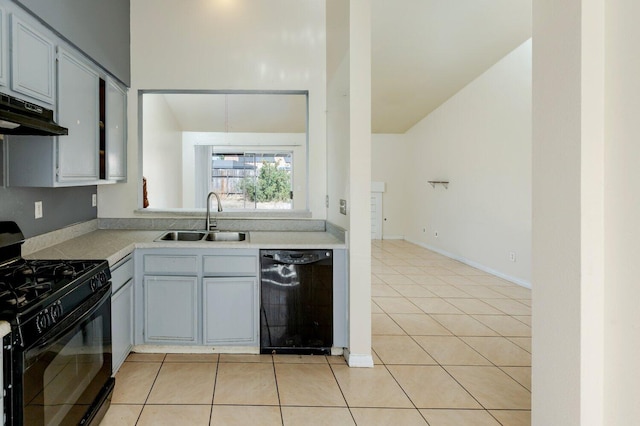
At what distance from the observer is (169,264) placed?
9.37 ft

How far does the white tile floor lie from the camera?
2164 millimetres

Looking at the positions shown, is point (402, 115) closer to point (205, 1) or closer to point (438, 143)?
point (438, 143)

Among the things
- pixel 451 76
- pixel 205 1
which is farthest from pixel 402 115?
pixel 205 1

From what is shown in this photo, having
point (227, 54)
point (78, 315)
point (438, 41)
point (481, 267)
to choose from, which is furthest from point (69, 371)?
point (481, 267)

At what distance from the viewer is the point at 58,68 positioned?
2.27 metres

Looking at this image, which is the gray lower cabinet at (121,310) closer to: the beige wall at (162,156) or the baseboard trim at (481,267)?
the beige wall at (162,156)

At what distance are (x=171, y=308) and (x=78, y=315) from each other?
111 centimetres

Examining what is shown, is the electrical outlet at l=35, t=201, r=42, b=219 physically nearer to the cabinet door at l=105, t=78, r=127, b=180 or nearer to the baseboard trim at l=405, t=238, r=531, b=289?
the cabinet door at l=105, t=78, r=127, b=180

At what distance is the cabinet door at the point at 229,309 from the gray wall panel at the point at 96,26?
5.76ft

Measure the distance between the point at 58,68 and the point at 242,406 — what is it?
7.07 ft

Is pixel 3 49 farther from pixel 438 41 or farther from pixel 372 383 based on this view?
pixel 438 41

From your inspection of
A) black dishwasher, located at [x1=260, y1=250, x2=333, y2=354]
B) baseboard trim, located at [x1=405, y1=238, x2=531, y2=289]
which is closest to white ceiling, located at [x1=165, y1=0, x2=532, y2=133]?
black dishwasher, located at [x1=260, y1=250, x2=333, y2=354]

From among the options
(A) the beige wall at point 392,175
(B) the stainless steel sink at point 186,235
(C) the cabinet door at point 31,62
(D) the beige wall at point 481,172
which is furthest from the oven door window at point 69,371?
(A) the beige wall at point 392,175

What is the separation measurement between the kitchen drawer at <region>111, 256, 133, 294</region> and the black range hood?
85cm
